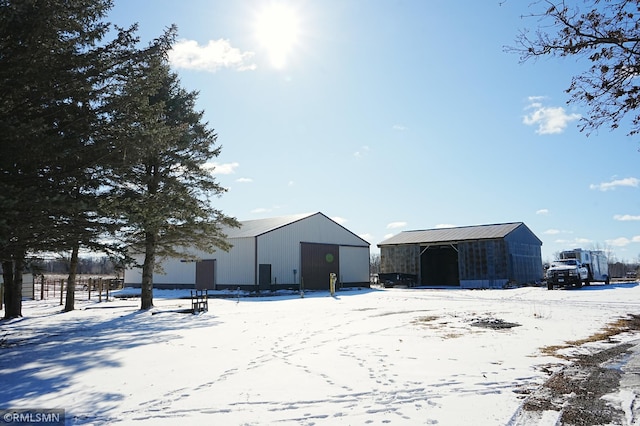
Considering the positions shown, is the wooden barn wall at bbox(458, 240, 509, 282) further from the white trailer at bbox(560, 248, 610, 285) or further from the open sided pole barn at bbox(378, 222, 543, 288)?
the white trailer at bbox(560, 248, 610, 285)

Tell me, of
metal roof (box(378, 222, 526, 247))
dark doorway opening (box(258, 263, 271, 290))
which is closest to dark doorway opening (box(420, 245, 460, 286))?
metal roof (box(378, 222, 526, 247))

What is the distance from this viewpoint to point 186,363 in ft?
28.2

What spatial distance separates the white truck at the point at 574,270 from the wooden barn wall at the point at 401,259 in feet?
44.3

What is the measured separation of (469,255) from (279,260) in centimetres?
1879

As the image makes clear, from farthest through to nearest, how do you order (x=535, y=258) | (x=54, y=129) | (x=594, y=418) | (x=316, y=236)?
(x=535, y=258) → (x=316, y=236) → (x=54, y=129) → (x=594, y=418)

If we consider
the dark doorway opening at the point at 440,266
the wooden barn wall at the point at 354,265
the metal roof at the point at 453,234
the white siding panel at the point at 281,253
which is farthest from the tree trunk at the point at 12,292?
the dark doorway opening at the point at 440,266

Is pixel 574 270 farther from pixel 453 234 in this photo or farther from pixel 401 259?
pixel 401 259

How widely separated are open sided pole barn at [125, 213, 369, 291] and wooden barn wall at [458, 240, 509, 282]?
31.5 ft

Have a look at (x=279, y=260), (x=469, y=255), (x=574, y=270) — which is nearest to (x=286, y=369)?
(x=279, y=260)

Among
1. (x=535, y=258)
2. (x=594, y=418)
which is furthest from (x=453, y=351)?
(x=535, y=258)

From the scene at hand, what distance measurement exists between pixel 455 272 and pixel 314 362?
148 ft

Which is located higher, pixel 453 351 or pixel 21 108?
pixel 21 108

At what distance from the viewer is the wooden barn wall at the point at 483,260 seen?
40.5 m

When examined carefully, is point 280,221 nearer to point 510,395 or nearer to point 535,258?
point 535,258
